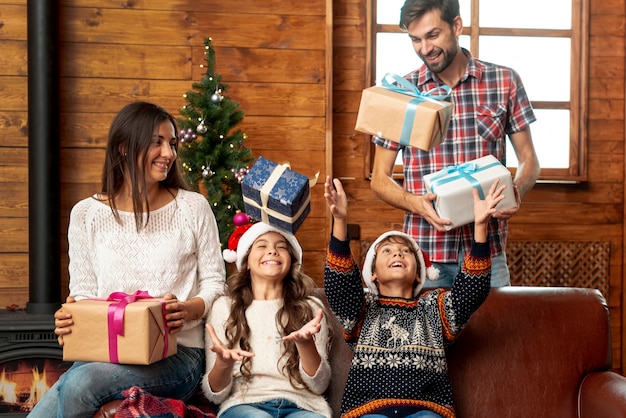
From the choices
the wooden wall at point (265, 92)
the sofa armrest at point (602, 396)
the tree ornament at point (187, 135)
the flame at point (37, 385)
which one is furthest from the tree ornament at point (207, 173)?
the sofa armrest at point (602, 396)

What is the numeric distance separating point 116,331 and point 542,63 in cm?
317

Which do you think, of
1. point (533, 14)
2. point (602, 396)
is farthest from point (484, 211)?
point (533, 14)

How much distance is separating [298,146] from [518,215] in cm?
120

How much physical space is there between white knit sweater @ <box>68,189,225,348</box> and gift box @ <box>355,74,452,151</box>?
0.54 meters

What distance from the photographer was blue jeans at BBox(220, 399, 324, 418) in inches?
83.7

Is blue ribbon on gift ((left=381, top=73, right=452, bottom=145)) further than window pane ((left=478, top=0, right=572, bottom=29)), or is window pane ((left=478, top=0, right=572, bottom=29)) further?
window pane ((left=478, top=0, right=572, bottom=29))

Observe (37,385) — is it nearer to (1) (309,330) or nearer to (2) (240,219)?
(2) (240,219)

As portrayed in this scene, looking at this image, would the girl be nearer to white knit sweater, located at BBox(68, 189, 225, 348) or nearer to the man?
white knit sweater, located at BBox(68, 189, 225, 348)

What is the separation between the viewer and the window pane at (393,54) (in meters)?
4.29

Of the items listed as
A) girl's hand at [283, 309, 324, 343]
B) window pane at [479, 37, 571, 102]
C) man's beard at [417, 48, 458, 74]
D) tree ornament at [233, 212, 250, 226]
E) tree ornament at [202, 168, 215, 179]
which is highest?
window pane at [479, 37, 571, 102]

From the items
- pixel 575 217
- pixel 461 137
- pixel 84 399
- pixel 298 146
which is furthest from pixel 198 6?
pixel 84 399

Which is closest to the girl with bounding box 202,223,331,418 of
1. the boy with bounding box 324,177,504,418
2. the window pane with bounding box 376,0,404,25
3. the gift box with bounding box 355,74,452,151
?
the boy with bounding box 324,177,504,418

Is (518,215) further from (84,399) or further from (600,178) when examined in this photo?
(84,399)

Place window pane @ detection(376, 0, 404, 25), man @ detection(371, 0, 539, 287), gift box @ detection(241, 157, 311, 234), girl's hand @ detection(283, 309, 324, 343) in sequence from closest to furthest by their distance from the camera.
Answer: girl's hand @ detection(283, 309, 324, 343), gift box @ detection(241, 157, 311, 234), man @ detection(371, 0, 539, 287), window pane @ detection(376, 0, 404, 25)
